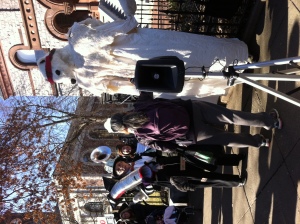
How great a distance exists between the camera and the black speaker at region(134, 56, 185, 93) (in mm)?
3984

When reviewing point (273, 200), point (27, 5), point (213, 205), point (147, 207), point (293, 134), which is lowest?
point (147, 207)

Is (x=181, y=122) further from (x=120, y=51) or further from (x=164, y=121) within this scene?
(x=120, y=51)

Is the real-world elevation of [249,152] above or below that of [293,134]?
below

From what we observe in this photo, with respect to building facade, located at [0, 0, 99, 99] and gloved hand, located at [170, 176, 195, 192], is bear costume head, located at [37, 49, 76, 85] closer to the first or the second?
gloved hand, located at [170, 176, 195, 192]

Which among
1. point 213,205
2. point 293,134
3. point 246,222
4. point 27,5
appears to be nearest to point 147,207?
point 213,205

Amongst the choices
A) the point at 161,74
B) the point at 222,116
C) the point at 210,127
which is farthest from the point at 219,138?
the point at 161,74

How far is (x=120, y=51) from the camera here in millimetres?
5887

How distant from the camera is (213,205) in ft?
26.6

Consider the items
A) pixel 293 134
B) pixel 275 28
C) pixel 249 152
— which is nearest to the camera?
pixel 293 134

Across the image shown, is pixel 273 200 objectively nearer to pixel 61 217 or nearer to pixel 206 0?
pixel 206 0

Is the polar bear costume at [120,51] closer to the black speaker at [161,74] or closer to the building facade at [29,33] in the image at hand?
the black speaker at [161,74]

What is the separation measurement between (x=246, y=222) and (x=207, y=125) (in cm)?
222

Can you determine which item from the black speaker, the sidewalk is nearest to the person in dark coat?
the sidewalk

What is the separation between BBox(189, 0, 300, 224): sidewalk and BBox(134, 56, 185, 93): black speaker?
1.88m
